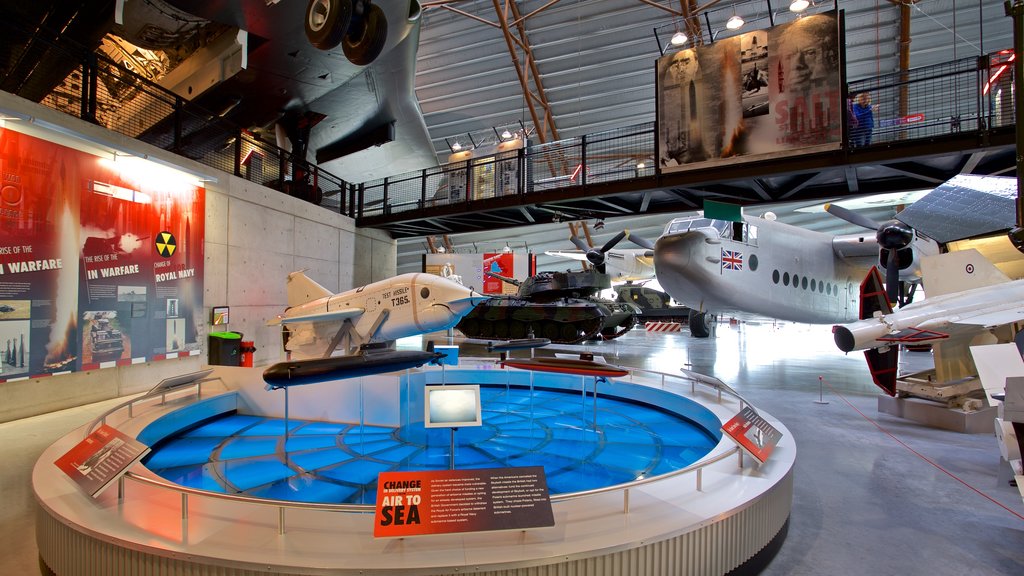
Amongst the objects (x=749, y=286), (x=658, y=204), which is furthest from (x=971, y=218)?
(x=658, y=204)

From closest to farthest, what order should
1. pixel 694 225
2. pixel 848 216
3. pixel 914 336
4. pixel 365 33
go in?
pixel 914 336
pixel 365 33
pixel 848 216
pixel 694 225

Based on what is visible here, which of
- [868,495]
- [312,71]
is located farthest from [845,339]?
[312,71]

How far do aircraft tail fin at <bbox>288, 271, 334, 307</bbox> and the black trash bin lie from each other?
4.61 ft

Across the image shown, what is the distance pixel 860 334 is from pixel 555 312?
28.5 ft

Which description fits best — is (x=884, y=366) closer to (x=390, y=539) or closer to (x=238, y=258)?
(x=390, y=539)

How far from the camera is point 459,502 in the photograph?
264cm

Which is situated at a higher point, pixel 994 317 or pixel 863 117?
pixel 863 117

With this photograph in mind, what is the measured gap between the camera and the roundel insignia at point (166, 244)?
29.5 ft

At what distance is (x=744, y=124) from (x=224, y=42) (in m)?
11.7

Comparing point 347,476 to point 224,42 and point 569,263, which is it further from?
point 569,263

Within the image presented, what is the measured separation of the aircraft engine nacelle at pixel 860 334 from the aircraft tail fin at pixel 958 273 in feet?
6.18

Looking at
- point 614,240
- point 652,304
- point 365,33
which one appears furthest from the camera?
point 652,304

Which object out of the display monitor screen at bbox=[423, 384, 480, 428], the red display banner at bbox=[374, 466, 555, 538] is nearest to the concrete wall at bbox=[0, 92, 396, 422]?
the display monitor screen at bbox=[423, 384, 480, 428]

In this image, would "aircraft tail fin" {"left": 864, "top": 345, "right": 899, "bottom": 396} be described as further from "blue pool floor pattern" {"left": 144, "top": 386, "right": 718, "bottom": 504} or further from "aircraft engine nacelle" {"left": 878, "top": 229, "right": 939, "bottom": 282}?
"aircraft engine nacelle" {"left": 878, "top": 229, "right": 939, "bottom": 282}
